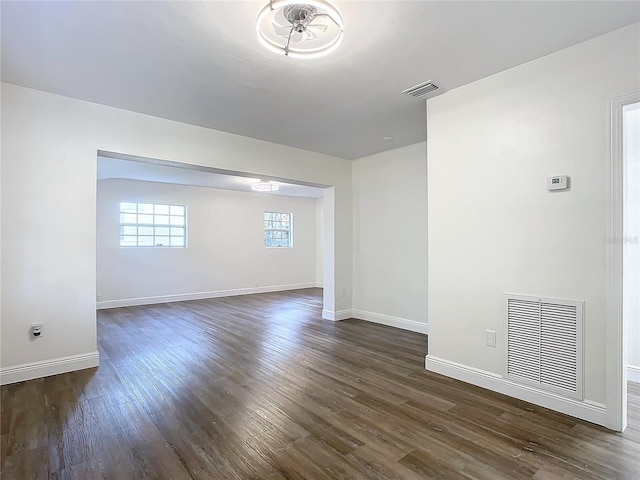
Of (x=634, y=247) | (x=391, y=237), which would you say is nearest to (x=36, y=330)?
(x=391, y=237)

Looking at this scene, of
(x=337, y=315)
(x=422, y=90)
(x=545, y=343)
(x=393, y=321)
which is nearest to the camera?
(x=545, y=343)

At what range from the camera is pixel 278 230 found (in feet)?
30.7

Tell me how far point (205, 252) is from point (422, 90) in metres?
6.39

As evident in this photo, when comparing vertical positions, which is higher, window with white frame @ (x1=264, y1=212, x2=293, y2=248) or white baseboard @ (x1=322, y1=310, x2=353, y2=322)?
window with white frame @ (x1=264, y1=212, x2=293, y2=248)

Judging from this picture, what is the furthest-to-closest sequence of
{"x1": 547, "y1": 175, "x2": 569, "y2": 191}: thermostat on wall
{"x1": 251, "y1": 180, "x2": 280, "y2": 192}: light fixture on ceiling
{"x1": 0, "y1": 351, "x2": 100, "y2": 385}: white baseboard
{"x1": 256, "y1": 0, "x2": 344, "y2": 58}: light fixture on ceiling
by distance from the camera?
{"x1": 251, "y1": 180, "x2": 280, "y2": 192}: light fixture on ceiling
{"x1": 0, "y1": 351, "x2": 100, "y2": 385}: white baseboard
{"x1": 547, "y1": 175, "x2": 569, "y2": 191}: thermostat on wall
{"x1": 256, "y1": 0, "x2": 344, "y2": 58}: light fixture on ceiling

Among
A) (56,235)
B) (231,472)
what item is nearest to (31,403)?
(56,235)

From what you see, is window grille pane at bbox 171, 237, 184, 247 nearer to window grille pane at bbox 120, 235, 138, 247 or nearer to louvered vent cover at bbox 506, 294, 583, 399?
window grille pane at bbox 120, 235, 138, 247

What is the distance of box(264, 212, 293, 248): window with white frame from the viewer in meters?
9.06

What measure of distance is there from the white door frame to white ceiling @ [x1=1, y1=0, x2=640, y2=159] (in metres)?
0.74

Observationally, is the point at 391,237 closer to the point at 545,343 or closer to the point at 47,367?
the point at 545,343

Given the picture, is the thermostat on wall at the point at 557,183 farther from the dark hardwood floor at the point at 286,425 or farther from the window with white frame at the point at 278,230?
the window with white frame at the point at 278,230

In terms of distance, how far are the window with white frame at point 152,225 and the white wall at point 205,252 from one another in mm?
127

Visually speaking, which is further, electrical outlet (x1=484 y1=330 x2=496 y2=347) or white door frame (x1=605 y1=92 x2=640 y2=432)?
electrical outlet (x1=484 y1=330 x2=496 y2=347)

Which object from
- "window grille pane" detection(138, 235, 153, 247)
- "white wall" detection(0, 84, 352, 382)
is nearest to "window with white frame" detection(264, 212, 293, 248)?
"window grille pane" detection(138, 235, 153, 247)
